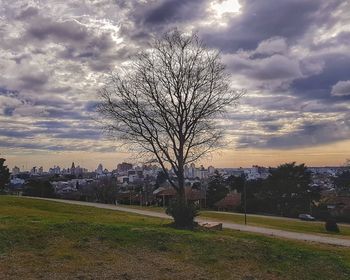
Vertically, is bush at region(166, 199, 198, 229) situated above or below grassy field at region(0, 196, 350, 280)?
above

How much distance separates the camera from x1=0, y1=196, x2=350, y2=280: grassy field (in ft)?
34.5

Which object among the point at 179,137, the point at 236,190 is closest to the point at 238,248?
the point at 179,137

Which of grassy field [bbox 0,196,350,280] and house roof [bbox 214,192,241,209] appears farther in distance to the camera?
house roof [bbox 214,192,241,209]

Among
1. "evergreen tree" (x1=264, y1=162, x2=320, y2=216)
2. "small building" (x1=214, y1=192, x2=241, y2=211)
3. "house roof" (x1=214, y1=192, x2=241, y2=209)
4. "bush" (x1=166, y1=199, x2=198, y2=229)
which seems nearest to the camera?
"bush" (x1=166, y1=199, x2=198, y2=229)

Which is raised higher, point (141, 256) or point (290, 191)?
point (290, 191)

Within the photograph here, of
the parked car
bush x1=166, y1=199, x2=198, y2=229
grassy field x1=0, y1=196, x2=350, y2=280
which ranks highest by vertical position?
bush x1=166, y1=199, x2=198, y2=229

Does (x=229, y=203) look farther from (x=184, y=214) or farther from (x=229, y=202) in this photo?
(x=184, y=214)

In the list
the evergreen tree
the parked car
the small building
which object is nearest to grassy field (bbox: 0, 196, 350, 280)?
the parked car

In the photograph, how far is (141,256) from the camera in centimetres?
1202

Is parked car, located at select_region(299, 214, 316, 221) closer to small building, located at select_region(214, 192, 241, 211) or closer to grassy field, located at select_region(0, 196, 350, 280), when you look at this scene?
small building, located at select_region(214, 192, 241, 211)

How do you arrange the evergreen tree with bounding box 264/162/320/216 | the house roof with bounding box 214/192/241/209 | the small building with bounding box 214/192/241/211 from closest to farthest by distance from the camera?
the evergreen tree with bounding box 264/162/320/216
the small building with bounding box 214/192/241/211
the house roof with bounding box 214/192/241/209

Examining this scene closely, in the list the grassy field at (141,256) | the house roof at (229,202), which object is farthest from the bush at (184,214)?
the house roof at (229,202)

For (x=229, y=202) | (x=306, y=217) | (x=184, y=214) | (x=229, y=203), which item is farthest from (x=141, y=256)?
(x=229, y=202)

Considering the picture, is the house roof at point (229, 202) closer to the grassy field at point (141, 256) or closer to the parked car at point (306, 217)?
the parked car at point (306, 217)
